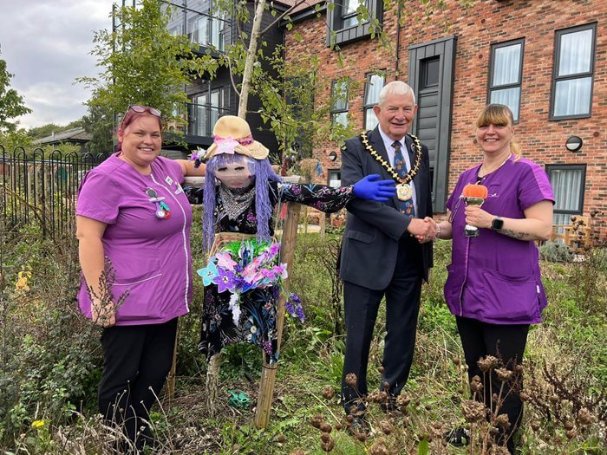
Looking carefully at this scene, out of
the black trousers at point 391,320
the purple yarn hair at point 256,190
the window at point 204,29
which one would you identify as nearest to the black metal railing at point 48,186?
the purple yarn hair at point 256,190

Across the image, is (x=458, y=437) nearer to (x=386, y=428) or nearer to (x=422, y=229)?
(x=422, y=229)

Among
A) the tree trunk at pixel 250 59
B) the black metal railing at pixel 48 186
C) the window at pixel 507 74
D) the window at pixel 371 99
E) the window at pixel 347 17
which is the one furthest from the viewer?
the window at pixel 347 17

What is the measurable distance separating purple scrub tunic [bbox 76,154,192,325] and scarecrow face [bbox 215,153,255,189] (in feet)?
0.86

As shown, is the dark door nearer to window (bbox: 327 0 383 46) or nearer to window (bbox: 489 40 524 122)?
window (bbox: 489 40 524 122)

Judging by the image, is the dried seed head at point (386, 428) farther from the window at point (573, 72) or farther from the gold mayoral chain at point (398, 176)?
the window at point (573, 72)

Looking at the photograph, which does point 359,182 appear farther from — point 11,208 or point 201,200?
point 11,208

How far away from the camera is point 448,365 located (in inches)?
139

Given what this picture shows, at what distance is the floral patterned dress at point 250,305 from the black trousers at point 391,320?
1.49ft

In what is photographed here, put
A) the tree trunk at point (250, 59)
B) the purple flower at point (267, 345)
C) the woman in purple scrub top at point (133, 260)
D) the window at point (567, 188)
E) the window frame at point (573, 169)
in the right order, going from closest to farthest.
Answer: the woman in purple scrub top at point (133, 260), the purple flower at point (267, 345), the tree trunk at point (250, 59), the window frame at point (573, 169), the window at point (567, 188)

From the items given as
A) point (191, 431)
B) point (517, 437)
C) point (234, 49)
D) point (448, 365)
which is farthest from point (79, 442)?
point (234, 49)

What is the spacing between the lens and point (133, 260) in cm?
223

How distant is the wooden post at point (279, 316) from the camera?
2664 mm

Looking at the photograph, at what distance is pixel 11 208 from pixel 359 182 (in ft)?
21.0

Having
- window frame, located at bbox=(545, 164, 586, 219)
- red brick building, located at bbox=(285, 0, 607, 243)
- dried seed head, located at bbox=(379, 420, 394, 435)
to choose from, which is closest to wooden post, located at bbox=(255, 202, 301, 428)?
→ dried seed head, located at bbox=(379, 420, 394, 435)
